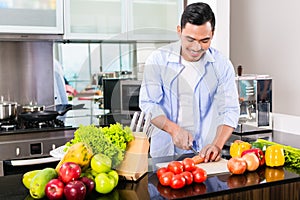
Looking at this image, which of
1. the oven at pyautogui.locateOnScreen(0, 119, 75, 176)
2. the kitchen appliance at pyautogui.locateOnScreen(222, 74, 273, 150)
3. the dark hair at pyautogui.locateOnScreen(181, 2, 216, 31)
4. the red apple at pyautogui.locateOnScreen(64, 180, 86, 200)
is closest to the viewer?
the red apple at pyautogui.locateOnScreen(64, 180, 86, 200)

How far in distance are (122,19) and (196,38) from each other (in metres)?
1.62

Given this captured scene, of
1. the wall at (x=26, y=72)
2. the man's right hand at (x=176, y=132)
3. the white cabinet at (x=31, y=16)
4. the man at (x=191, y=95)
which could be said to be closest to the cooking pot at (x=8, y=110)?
the wall at (x=26, y=72)

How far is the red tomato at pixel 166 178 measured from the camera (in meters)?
1.44

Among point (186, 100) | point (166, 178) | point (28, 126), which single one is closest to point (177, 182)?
point (166, 178)

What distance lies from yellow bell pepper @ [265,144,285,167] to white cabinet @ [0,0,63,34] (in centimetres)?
194

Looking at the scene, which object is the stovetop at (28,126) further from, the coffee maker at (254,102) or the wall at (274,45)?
the wall at (274,45)

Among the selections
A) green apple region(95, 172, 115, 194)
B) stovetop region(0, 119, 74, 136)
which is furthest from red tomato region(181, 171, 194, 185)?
stovetop region(0, 119, 74, 136)

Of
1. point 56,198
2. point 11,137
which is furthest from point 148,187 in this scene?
point 11,137

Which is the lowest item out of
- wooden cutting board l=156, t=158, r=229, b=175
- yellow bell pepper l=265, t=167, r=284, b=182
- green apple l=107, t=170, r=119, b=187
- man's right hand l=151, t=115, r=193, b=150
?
yellow bell pepper l=265, t=167, r=284, b=182

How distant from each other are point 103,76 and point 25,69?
0.64 meters

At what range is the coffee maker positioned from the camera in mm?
2878

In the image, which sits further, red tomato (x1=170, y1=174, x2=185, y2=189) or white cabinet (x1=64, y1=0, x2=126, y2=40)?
white cabinet (x1=64, y1=0, x2=126, y2=40)

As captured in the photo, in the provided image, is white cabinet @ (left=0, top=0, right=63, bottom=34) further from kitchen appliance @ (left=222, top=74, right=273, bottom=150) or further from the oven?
kitchen appliance @ (left=222, top=74, right=273, bottom=150)

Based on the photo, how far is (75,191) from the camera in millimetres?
1259
